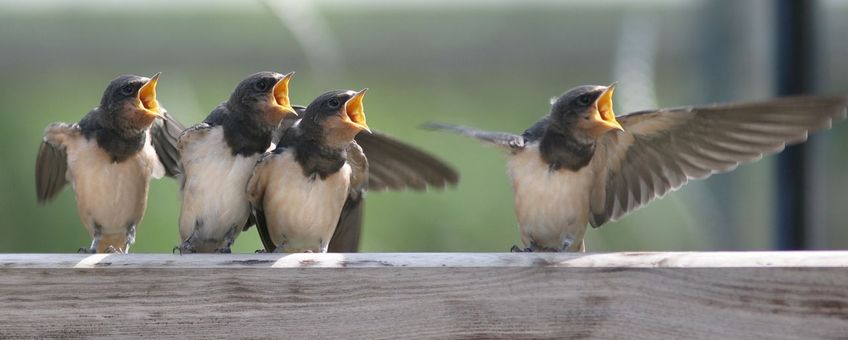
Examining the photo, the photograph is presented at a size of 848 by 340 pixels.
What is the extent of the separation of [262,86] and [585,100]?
32.2 inches

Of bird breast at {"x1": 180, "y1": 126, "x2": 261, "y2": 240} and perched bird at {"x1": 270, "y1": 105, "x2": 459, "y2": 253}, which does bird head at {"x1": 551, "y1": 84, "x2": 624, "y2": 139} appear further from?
bird breast at {"x1": 180, "y1": 126, "x2": 261, "y2": 240}

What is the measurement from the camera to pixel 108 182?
10.2 ft

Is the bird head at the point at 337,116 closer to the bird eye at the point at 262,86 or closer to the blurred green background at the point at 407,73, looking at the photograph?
the bird eye at the point at 262,86

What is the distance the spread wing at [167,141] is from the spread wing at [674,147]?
1213 mm

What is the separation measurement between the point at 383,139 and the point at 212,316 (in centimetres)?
118

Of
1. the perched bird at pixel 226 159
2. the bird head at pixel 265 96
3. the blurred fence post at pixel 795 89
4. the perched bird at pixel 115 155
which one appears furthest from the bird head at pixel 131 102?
the blurred fence post at pixel 795 89

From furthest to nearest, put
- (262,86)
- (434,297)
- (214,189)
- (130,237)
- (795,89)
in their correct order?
(795,89), (130,237), (214,189), (262,86), (434,297)

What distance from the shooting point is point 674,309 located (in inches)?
81.4

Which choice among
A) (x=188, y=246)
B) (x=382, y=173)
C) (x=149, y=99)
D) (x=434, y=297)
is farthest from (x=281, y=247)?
(x=434, y=297)

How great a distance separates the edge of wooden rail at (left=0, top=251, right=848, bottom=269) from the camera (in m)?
2.08

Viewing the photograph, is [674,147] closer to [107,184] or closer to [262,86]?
[262,86]

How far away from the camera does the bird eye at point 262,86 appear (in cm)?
272

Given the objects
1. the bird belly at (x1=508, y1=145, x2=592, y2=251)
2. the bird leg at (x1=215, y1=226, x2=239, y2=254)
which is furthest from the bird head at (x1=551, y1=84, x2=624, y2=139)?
the bird leg at (x1=215, y1=226, x2=239, y2=254)

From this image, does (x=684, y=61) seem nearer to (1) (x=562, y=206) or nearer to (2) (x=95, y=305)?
(1) (x=562, y=206)
